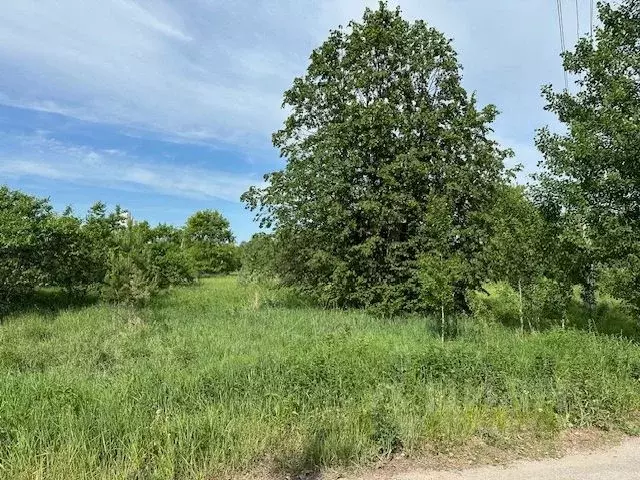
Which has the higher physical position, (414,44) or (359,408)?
(414,44)

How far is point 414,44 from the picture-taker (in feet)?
A: 67.5

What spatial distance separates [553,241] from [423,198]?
6617mm

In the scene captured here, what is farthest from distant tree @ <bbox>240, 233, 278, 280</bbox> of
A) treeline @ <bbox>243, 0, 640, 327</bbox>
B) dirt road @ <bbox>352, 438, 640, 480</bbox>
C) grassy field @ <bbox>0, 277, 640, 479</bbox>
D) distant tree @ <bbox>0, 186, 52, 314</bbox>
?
dirt road @ <bbox>352, 438, 640, 480</bbox>

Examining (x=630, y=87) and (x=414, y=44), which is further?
(x=414, y=44)

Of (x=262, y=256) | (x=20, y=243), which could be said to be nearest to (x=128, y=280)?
(x=20, y=243)

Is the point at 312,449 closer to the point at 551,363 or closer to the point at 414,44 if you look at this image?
the point at 551,363

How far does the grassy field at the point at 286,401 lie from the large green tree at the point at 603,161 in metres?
2.79

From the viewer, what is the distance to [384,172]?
19125mm

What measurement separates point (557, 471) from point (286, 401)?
320cm

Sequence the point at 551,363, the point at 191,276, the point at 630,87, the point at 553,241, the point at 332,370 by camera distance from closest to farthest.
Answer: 1. the point at 332,370
2. the point at 551,363
3. the point at 630,87
4. the point at 553,241
5. the point at 191,276

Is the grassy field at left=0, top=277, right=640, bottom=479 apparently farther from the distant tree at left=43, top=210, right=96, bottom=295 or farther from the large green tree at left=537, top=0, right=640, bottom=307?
the distant tree at left=43, top=210, right=96, bottom=295

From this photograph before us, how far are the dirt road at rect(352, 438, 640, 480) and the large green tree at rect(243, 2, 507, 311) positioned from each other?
1299 cm

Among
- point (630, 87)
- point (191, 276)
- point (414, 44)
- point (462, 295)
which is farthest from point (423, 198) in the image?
point (191, 276)

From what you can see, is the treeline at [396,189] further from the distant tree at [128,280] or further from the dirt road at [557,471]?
the dirt road at [557,471]
